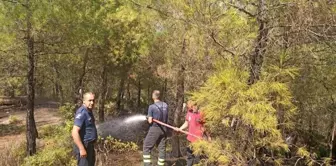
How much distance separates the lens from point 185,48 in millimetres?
11719

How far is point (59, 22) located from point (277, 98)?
7.98 m

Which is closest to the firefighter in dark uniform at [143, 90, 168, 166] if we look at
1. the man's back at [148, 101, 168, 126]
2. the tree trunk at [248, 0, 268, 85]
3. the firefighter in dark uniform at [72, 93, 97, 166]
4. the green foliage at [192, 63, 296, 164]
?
the man's back at [148, 101, 168, 126]

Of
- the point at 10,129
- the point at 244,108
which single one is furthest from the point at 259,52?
the point at 10,129

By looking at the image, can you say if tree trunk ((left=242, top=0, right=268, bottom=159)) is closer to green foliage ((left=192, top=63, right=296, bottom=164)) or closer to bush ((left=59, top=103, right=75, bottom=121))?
green foliage ((left=192, top=63, right=296, bottom=164))

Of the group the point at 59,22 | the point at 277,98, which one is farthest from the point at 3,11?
the point at 277,98

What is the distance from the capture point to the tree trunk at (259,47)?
17.8 ft

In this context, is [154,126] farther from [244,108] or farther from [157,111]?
[244,108]

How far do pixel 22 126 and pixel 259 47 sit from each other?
19133 millimetres

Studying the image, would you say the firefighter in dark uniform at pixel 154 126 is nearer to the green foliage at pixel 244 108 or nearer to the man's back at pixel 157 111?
the man's back at pixel 157 111

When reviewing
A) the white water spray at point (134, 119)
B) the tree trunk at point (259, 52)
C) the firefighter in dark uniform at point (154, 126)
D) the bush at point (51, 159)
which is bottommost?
the white water spray at point (134, 119)

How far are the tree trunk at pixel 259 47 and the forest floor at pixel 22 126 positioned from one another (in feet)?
17.2

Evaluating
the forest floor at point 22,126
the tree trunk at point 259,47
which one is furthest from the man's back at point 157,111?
the forest floor at point 22,126

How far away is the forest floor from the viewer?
1106 cm

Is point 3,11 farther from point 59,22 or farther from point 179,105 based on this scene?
point 179,105
